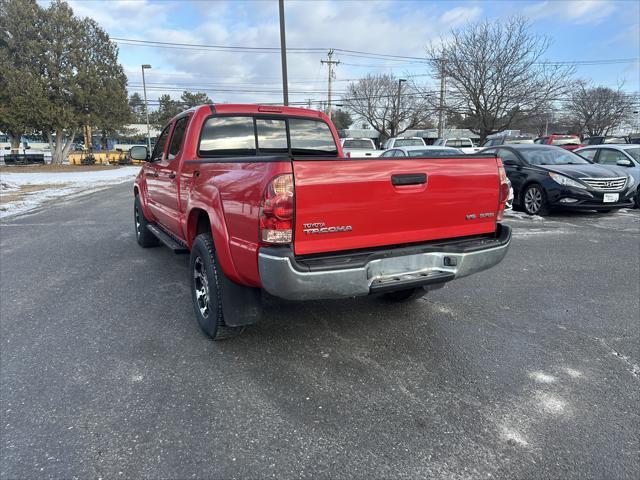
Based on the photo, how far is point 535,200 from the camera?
386 inches

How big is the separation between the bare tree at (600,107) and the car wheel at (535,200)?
148ft

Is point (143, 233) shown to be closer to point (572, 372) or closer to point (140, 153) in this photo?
point (140, 153)

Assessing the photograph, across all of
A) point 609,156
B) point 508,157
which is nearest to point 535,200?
point 508,157

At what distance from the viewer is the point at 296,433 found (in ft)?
7.89

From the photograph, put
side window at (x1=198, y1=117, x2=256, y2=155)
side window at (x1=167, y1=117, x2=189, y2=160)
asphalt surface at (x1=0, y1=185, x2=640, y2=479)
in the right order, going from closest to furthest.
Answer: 1. asphalt surface at (x1=0, y1=185, x2=640, y2=479)
2. side window at (x1=198, y1=117, x2=256, y2=155)
3. side window at (x1=167, y1=117, x2=189, y2=160)

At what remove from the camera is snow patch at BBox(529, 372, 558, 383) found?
296 centimetres

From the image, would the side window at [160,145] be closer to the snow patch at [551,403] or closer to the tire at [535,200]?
the snow patch at [551,403]

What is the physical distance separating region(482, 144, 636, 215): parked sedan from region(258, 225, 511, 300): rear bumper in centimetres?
706

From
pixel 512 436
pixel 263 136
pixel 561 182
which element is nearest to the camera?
pixel 512 436

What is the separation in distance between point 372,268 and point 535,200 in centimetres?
842

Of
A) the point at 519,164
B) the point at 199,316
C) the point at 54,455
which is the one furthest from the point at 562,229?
the point at 54,455

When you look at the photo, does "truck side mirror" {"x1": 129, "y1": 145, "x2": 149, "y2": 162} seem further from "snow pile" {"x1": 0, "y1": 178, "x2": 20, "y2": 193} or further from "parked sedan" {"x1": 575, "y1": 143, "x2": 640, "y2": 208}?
"snow pile" {"x1": 0, "y1": 178, "x2": 20, "y2": 193}

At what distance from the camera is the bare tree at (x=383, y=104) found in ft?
169

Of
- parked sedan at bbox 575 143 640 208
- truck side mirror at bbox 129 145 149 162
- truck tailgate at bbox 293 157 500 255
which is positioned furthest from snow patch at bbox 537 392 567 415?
parked sedan at bbox 575 143 640 208
